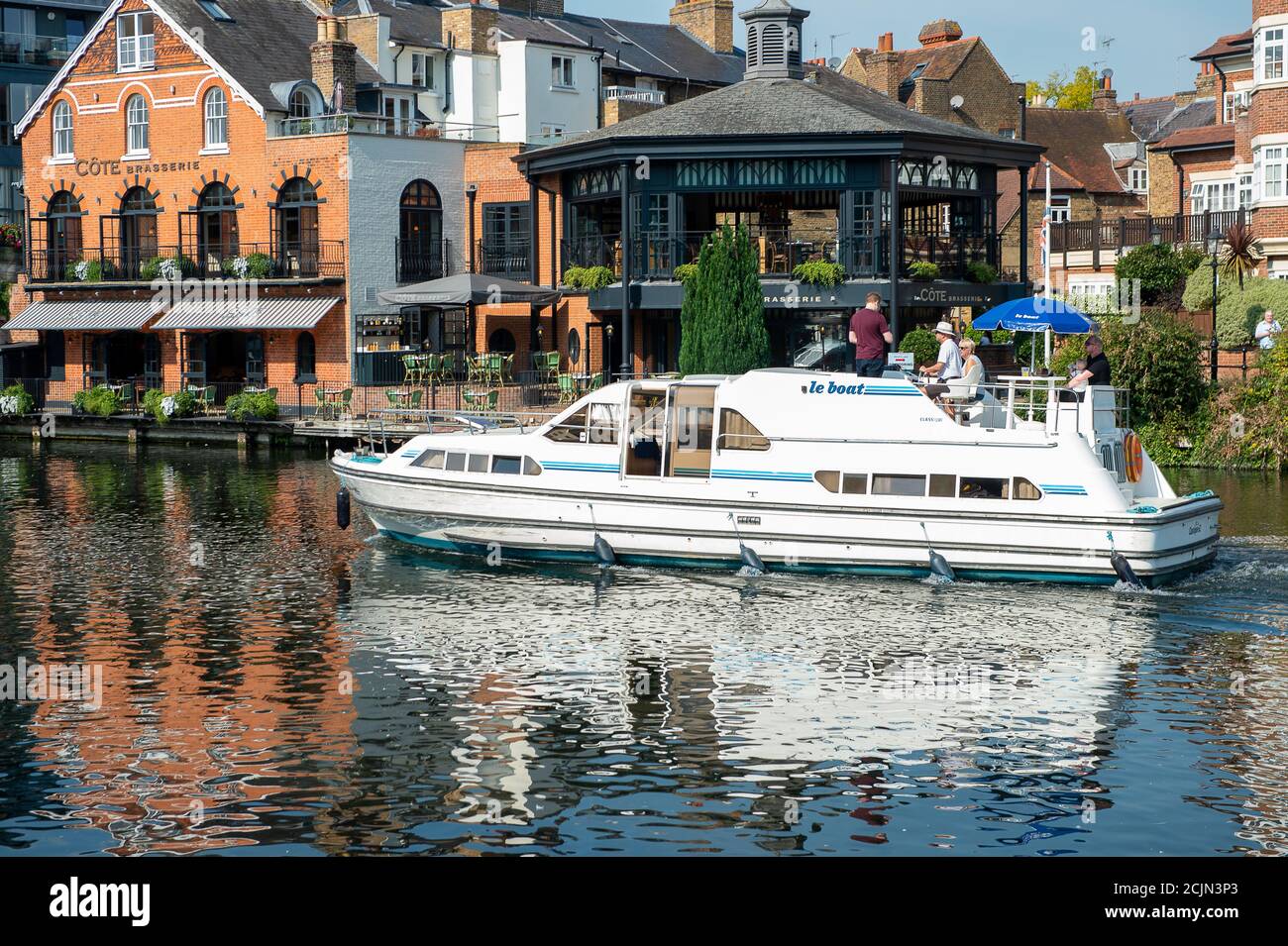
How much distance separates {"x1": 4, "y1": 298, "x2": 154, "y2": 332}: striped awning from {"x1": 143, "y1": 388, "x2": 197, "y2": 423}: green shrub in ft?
17.8

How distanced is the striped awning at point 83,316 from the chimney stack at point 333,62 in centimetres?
945

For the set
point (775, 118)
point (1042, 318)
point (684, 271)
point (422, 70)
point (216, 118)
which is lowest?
point (1042, 318)

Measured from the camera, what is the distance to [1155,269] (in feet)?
160

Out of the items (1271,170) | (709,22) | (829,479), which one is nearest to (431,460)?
(829,479)

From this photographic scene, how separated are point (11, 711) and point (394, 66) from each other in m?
43.1

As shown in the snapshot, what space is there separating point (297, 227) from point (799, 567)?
32.5 meters

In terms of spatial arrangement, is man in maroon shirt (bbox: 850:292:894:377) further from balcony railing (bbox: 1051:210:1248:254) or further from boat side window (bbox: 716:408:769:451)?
balcony railing (bbox: 1051:210:1248:254)

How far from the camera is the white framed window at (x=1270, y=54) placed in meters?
44.4

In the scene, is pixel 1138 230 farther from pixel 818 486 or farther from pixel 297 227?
pixel 818 486

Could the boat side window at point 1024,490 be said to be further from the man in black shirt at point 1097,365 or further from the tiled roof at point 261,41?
the tiled roof at point 261,41

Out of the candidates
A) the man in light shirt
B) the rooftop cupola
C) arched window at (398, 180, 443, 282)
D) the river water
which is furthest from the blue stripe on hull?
the rooftop cupola

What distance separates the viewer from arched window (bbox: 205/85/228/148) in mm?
53531
